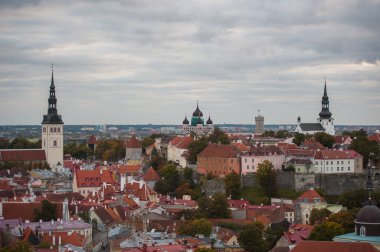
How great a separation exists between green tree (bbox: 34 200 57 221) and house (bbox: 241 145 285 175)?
30912 millimetres

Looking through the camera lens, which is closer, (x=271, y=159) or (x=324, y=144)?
(x=271, y=159)

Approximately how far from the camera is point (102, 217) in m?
71.1

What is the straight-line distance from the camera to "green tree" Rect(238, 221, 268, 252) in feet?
199

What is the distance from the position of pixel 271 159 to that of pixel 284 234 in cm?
3032

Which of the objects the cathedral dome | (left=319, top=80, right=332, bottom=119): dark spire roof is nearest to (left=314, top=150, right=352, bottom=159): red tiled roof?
the cathedral dome

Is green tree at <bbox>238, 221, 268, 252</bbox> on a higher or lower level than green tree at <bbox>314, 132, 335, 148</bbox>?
lower

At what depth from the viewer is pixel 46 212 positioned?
2586 inches

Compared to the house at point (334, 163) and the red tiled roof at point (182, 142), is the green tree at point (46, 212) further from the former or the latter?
the red tiled roof at point (182, 142)

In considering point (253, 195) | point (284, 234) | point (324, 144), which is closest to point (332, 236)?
point (284, 234)

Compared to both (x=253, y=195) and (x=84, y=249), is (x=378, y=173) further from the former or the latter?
(x=84, y=249)

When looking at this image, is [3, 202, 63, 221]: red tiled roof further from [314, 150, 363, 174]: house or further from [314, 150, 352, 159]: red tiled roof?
[314, 150, 352, 159]: red tiled roof

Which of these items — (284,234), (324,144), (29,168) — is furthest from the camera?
(29,168)

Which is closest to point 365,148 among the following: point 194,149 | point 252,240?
point 194,149

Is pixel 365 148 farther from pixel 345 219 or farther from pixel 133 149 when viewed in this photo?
pixel 133 149
